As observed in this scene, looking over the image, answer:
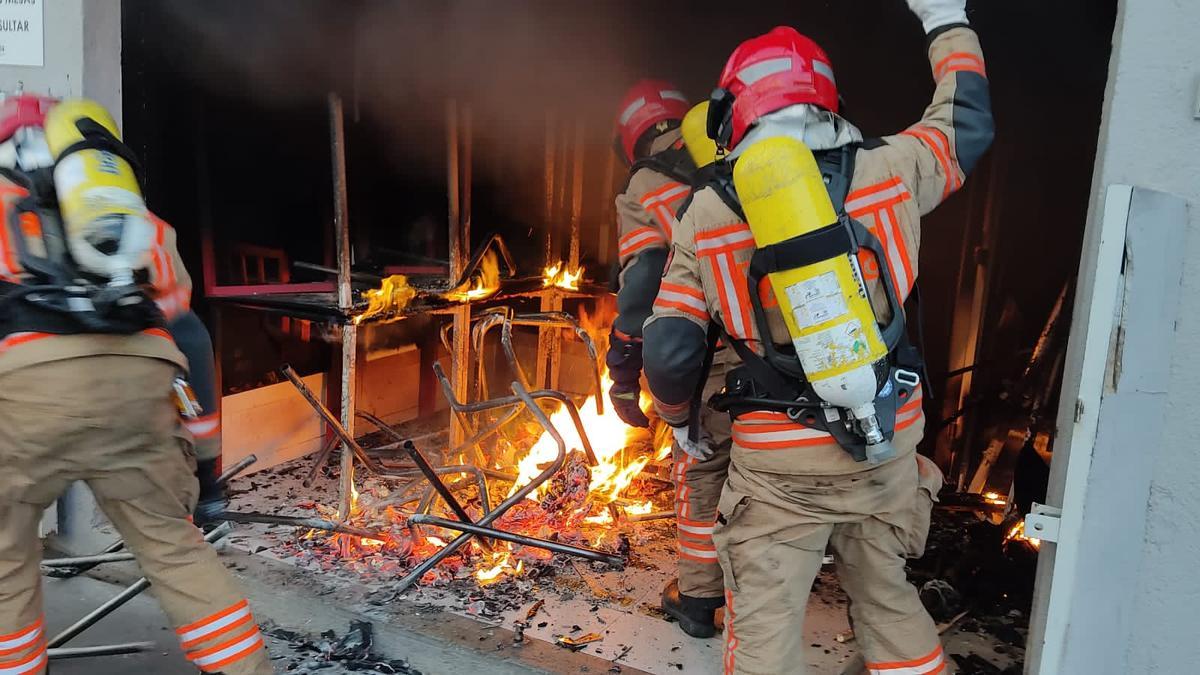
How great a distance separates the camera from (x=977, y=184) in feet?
18.9

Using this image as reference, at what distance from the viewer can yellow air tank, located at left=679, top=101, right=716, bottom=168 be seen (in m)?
3.42

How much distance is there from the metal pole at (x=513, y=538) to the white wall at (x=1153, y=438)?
84.1 inches

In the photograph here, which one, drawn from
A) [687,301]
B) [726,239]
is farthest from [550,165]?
[726,239]

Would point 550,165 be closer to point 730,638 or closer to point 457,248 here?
point 457,248

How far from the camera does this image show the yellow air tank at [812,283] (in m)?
2.18

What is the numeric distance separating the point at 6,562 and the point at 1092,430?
10.6 ft

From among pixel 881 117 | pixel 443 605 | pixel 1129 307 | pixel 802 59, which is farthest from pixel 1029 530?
pixel 881 117

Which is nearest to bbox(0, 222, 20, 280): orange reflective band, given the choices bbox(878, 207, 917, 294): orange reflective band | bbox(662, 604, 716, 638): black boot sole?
bbox(878, 207, 917, 294): orange reflective band

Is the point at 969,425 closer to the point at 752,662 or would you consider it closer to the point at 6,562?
the point at 752,662

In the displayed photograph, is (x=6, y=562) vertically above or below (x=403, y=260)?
below

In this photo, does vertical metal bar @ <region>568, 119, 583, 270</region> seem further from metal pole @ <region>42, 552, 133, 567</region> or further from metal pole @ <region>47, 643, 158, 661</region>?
metal pole @ <region>47, 643, 158, 661</region>

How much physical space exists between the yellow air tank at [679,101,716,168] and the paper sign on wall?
9.95 feet

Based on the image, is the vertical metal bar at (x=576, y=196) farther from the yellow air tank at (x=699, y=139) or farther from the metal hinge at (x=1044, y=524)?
the metal hinge at (x=1044, y=524)

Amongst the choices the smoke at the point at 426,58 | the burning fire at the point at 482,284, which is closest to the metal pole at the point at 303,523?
the burning fire at the point at 482,284
